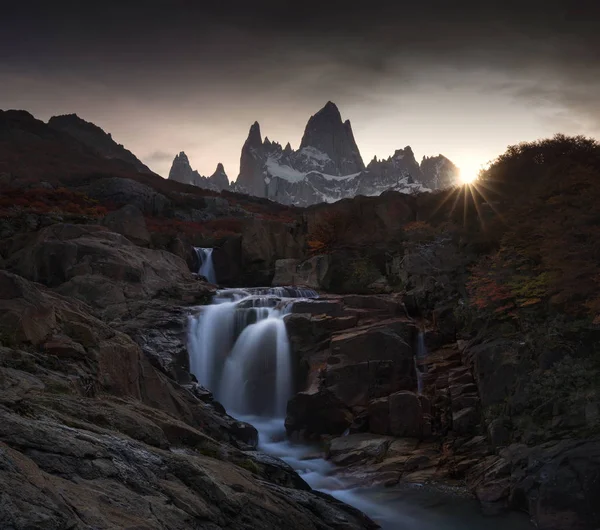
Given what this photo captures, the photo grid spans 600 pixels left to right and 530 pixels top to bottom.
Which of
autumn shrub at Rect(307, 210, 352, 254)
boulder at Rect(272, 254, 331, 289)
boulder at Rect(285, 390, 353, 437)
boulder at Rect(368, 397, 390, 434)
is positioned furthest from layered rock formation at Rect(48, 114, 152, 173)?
boulder at Rect(368, 397, 390, 434)

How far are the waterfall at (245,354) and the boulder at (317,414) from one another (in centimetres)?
177

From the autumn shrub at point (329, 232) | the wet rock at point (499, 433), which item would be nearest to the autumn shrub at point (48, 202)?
the autumn shrub at point (329, 232)

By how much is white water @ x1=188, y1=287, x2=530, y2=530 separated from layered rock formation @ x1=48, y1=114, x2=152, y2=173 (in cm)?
9378

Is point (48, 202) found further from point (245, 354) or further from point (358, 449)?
point (358, 449)

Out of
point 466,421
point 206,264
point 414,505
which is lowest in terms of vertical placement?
point 414,505

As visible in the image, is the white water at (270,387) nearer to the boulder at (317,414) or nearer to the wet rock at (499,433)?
the boulder at (317,414)

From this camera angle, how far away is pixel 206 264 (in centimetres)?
3641

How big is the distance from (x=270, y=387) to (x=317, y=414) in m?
3.31

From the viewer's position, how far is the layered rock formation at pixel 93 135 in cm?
10881

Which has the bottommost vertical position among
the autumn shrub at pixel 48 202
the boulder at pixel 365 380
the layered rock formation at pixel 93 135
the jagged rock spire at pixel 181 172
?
the boulder at pixel 365 380

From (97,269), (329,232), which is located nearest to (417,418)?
(97,269)

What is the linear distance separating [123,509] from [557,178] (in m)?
20.0

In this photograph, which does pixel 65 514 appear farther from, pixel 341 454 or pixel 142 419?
pixel 341 454

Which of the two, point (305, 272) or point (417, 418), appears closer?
point (417, 418)
